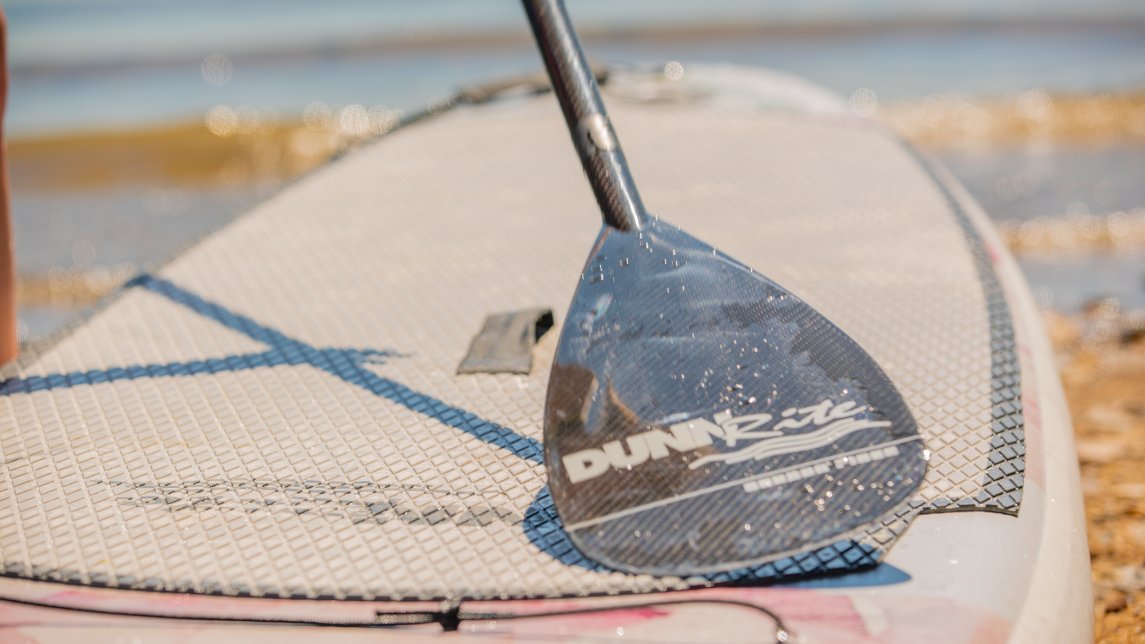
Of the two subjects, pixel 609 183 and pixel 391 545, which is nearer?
pixel 391 545

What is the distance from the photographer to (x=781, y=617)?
1057 millimetres

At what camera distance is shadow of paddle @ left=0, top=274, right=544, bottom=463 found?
150cm

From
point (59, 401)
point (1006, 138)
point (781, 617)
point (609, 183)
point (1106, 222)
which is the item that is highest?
point (1006, 138)

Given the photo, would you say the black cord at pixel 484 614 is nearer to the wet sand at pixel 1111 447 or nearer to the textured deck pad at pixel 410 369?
the textured deck pad at pixel 410 369

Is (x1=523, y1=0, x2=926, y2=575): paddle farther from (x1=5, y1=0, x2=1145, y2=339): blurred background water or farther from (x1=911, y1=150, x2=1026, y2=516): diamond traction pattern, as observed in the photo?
(x1=5, y1=0, x2=1145, y2=339): blurred background water

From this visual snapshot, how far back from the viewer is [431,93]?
7887 millimetres

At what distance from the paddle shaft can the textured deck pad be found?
317mm

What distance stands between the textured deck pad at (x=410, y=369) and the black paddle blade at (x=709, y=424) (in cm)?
5

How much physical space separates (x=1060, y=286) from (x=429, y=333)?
2.58 m

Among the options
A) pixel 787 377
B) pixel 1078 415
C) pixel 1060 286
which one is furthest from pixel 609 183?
pixel 1060 286

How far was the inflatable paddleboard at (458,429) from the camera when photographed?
111cm

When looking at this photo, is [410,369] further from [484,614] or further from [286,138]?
[286,138]

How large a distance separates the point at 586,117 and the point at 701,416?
48 cm

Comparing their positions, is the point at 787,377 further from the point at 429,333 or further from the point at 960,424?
the point at 429,333
